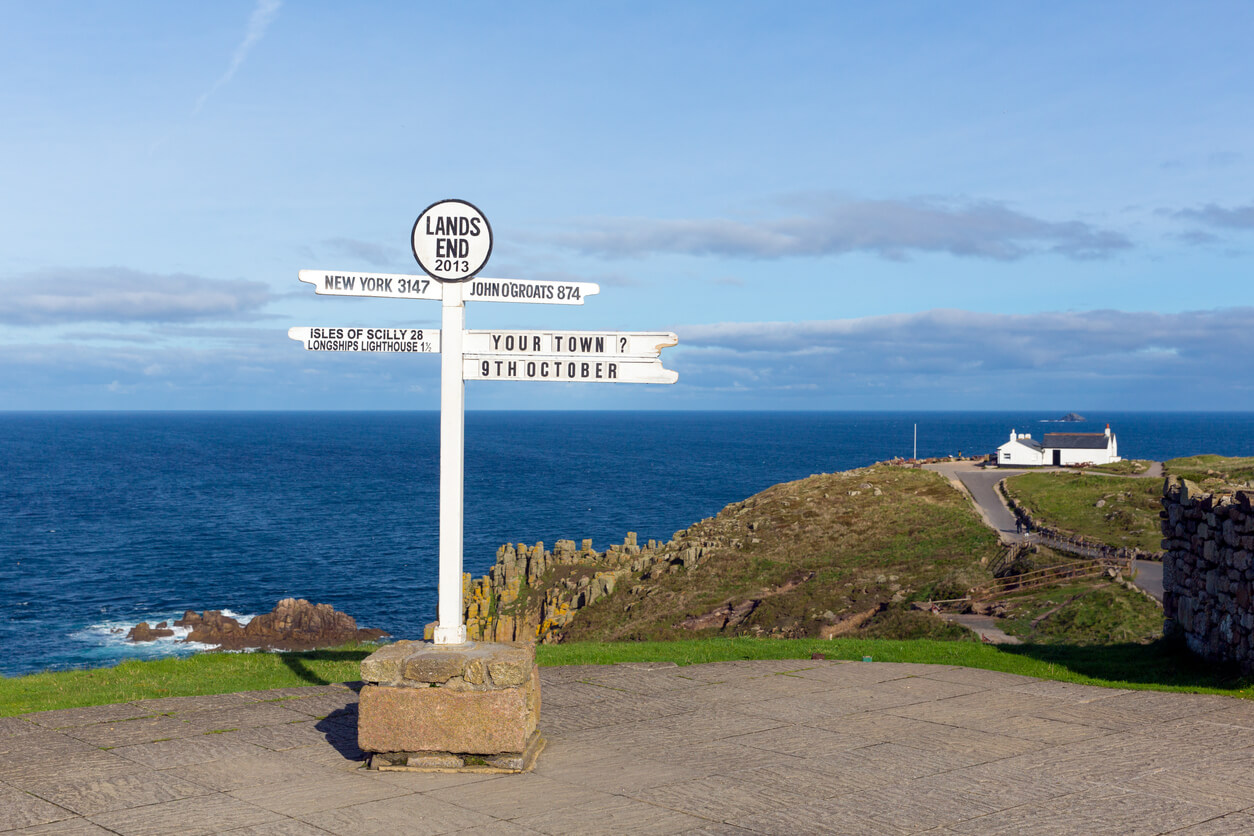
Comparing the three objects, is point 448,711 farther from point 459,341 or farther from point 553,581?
point 553,581

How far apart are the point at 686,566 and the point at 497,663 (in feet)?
97.2

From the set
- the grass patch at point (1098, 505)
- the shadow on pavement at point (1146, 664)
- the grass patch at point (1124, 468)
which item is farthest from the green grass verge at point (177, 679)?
the grass patch at point (1124, 468)

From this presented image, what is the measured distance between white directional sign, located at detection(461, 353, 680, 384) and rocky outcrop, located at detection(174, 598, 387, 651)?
31116mm

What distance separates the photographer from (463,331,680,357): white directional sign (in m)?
8.56

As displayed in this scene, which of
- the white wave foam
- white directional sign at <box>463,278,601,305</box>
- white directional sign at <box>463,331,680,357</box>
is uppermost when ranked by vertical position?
white directional sign at <box>463,278,601,305</box>

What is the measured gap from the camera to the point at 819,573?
109 feet

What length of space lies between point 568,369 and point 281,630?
33306 millimetres

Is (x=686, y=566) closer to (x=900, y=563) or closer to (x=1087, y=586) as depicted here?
(x=900, y=563)

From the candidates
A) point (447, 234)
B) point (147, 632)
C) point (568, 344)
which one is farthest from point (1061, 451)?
point (447, 234)

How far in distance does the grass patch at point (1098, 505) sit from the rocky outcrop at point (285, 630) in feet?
88.5

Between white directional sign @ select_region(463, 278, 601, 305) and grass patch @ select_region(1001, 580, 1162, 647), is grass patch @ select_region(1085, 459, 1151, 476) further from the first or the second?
white directional sign @ select_region(463, 278, 601, 305)

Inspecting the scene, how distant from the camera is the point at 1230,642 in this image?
11336 mm

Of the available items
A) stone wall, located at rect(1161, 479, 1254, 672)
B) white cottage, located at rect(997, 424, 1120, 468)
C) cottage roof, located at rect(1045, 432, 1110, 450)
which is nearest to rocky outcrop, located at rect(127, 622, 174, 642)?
stone wall, located at rect(1161, 479, 1254, 672)

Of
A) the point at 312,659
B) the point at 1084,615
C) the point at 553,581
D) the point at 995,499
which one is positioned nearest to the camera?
the point at 312,659
